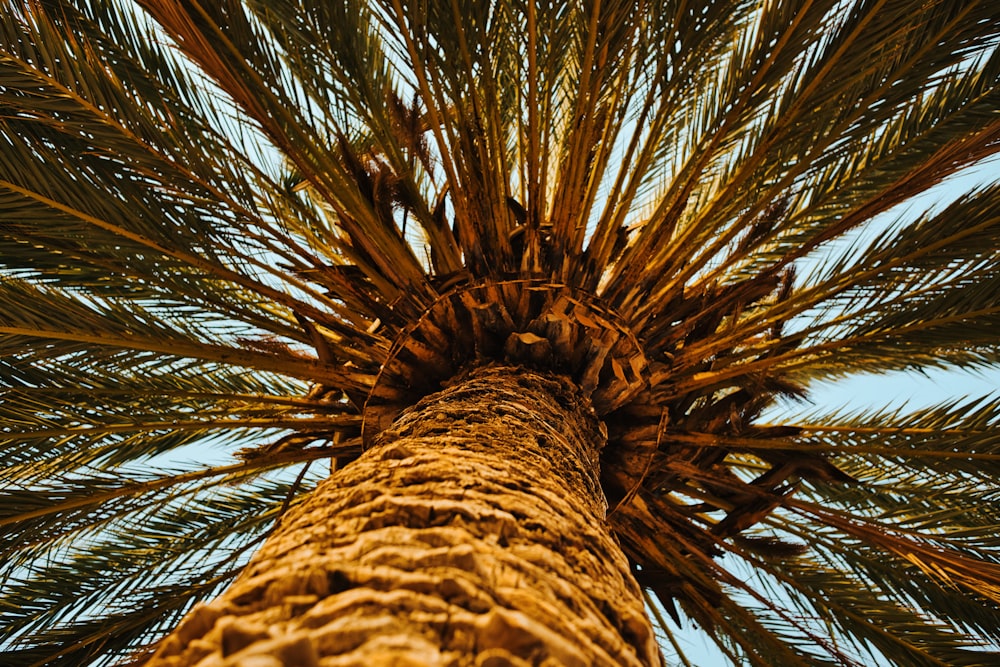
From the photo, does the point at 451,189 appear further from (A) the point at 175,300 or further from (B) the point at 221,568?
(B) the point at 221,568

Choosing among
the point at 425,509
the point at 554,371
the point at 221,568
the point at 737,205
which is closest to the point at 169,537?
the point at 221,568

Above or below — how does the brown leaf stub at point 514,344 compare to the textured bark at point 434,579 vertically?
above

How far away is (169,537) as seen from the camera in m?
4.27

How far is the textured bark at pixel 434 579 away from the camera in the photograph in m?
0.98

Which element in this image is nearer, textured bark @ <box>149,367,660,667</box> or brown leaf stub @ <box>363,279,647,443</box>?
textured bark @ <box>149,367,660,667</box>

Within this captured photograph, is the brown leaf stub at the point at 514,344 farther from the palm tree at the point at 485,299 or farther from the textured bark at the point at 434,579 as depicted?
the textured bark at the point at 434,579

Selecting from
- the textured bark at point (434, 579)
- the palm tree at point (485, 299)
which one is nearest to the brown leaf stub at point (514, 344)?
the palm tree at point (485, 299)

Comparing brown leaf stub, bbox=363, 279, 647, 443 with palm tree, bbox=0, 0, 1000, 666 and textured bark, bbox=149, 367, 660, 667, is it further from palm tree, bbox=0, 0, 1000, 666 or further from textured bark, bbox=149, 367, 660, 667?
textured bark, bbox=149, 367, 660, 667

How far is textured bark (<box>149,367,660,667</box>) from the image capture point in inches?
38.8

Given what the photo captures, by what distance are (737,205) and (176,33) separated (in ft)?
10.0

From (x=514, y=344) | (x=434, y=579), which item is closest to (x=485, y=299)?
(x=514, y=344)

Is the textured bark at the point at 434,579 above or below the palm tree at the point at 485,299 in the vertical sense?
below

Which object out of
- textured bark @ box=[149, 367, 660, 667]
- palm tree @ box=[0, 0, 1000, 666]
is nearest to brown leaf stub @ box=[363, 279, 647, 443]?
palm tree @ box=[0, 0, 1000, 666]

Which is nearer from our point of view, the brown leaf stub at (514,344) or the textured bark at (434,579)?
the textured bark at (434,579)
